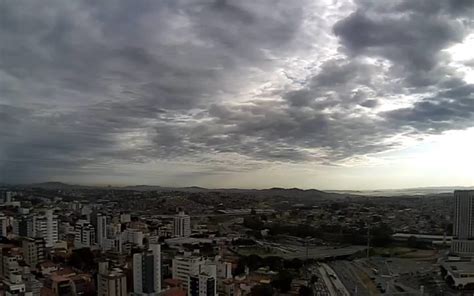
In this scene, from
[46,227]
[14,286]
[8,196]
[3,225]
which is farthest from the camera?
[46,227]

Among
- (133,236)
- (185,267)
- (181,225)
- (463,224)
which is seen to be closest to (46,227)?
(133,236)

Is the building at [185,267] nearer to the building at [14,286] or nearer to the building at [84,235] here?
the building at [14,286]

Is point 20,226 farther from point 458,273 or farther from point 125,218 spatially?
point 458,273

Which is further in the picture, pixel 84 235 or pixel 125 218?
pixel 84 235

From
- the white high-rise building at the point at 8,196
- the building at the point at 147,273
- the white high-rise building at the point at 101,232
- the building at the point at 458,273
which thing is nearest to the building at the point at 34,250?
the white high-rise building at the point at 101,232

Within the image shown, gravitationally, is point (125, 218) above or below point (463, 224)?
below

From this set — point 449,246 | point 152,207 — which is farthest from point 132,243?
point 449,246

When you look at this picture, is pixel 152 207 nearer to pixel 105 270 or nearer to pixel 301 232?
pixel 105 270

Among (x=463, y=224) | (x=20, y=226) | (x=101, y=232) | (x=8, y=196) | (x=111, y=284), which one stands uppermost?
(x=8, y=196)

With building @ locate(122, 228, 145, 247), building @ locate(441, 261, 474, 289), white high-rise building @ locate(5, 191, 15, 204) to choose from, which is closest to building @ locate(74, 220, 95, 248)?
building @ locate(122, 228, 145, 247)

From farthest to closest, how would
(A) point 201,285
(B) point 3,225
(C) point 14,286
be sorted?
1. (B) point 3,225
2. (A) point 201,285
3. (C) point 14,286
